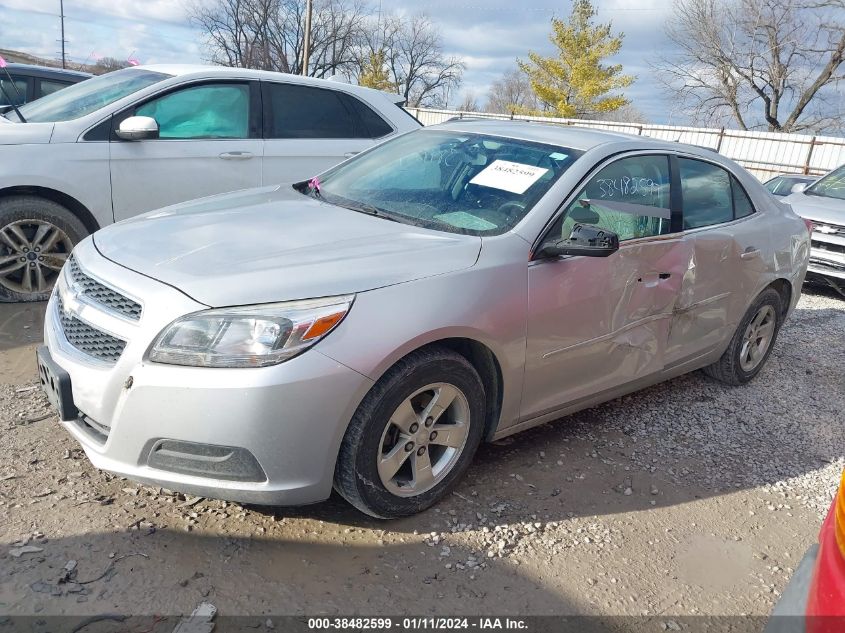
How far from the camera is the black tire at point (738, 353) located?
448cm

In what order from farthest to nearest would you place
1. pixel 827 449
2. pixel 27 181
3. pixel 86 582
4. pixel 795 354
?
1. pixel 795 354
2. pixel 27 181
3. pixel 827 449
4. pixel 86 582

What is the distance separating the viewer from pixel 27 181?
14.6 feet

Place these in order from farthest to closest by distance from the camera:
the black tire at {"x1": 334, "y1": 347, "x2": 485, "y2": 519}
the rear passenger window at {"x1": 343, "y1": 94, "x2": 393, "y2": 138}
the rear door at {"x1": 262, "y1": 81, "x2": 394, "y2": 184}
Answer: the rear passenger window at {"x1": 343, "y1": 94, "x2": 393, "y2": 138}, the rear door at {"x1": 262, "y1": 81, "x2": 394, "y2": 184}, the black tire at {"x1": 334, "y1": 347, "x2": 485, "y2": 519}

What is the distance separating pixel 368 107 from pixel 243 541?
425 centimetres

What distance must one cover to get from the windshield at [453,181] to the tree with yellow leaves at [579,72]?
31.3 metres

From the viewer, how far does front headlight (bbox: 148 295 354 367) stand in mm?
2330

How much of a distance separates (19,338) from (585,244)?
3.43 meters

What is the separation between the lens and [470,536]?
110 inches

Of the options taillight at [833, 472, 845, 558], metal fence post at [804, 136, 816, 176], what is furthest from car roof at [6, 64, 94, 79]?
metal fence post at [804, 136, 816, 176]

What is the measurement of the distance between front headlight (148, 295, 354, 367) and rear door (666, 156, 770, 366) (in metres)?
2.29

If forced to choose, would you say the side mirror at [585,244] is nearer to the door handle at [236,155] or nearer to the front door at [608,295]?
the front door at [608,295]

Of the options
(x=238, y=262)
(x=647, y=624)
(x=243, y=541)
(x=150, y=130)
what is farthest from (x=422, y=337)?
(x=150, y=130)

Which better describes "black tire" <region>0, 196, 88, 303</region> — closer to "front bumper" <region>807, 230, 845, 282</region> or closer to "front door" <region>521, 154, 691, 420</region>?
"front door" <region>521, 154, 691, 420</region>

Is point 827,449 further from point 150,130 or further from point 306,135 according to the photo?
point 150,130
